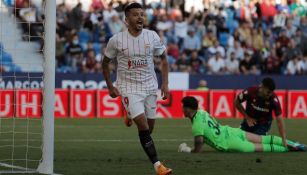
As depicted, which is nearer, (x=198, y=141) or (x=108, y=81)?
(x=108, y=81)

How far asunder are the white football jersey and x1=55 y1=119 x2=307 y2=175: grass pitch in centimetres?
111

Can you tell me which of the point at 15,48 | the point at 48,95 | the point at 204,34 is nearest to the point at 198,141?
the point at 48,95

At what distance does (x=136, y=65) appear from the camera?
12.4 metres

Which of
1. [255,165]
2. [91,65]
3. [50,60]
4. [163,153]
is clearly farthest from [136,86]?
[91,65]

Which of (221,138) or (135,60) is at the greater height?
(135,60)

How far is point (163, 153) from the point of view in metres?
16.0

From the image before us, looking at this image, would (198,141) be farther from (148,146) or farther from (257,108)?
(148,146)

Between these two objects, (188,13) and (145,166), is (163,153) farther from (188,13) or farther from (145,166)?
(188,13)

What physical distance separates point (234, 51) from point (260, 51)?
1.07m

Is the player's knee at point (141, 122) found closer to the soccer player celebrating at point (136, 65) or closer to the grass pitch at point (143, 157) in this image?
the soccer player celebrating at point (136, 65)

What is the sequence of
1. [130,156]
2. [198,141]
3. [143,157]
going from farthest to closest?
1. [198,141]
2. [130,156]
3. [143,157]

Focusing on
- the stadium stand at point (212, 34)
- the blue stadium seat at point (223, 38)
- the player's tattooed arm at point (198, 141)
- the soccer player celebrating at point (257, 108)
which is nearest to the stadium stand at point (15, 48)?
the stadium stand at point (212, 34)

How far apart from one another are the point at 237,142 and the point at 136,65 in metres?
4.29

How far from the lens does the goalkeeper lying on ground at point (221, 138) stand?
1553 centimetres
